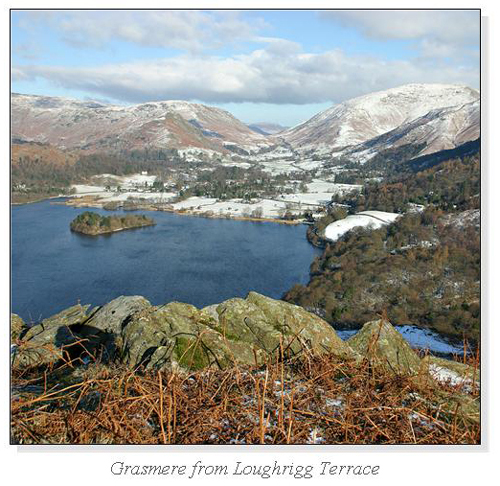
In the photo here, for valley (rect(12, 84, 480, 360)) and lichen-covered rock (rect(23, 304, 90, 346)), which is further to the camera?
valley (rect(12, 84, 480, 360))

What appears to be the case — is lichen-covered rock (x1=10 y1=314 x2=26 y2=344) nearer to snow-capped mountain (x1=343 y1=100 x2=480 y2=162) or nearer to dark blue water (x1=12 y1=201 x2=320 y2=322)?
dark blue water (x1=12 y1=201 x2=320 y2=322)

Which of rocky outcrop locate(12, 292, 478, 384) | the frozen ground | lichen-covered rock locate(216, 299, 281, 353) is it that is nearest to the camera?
rocky outcrop locate(12, 292, 478, 384)

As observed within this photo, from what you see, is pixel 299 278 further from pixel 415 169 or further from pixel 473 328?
pixel 415 169

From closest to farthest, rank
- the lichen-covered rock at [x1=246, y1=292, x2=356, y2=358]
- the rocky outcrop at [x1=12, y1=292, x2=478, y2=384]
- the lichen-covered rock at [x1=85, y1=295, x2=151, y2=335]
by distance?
the rocky outcrop at [x1=12, y1=292, x2=478, y2=384] < the lichen-covered rock at [x1=246, y1=292, x2=356, y2=358] < the lichen-covered rock at [x1=85, y1=295, x2=151, y2=335]

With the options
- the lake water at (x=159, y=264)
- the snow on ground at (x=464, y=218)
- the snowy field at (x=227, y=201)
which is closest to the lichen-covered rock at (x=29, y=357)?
the lake water at (x=159, y=264)

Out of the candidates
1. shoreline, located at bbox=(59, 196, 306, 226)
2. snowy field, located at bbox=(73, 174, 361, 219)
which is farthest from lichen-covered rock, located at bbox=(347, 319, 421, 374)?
snowy field, located at bbox=(73, 174, 361, 219)

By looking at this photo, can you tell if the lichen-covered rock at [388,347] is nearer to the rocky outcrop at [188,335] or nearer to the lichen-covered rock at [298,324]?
the lichen-covered rock at [298,324]

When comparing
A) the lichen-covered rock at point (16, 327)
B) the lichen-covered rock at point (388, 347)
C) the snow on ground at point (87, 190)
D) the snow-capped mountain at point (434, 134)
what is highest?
the snow-capped mountain at point (434, 134)
